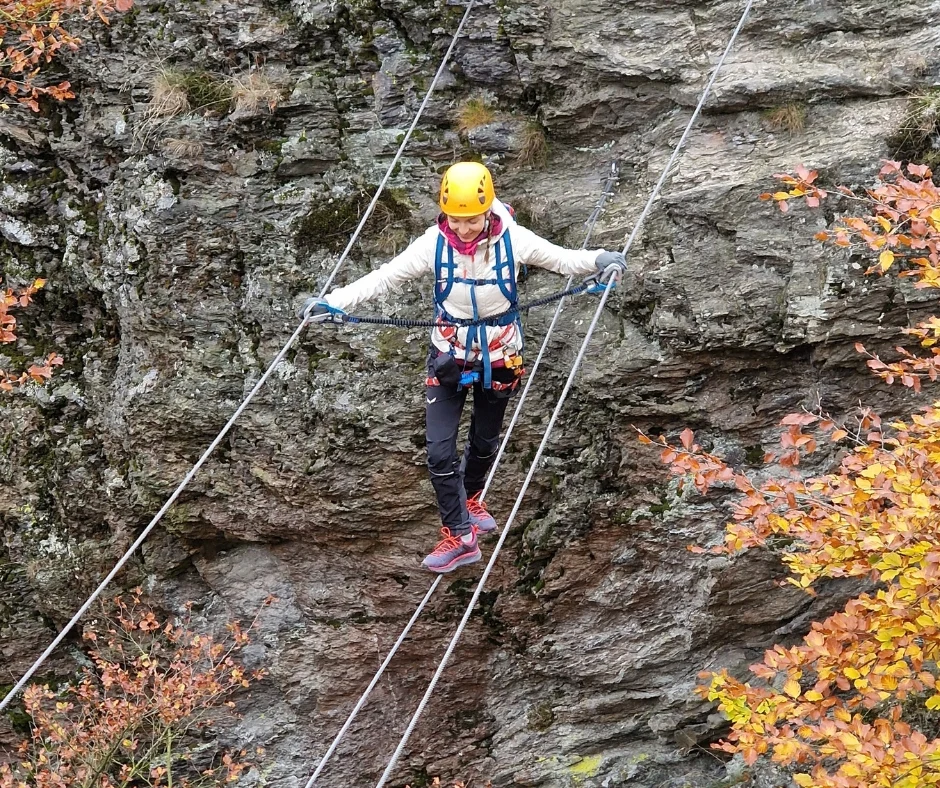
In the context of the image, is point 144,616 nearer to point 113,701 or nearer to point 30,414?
point 113,701

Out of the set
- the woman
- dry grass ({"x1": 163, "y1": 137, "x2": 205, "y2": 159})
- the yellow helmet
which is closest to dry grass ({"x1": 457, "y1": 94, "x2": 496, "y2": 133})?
dry grass ({"x1": 163, "y1": 137, "x2": 205, "y2": 159})

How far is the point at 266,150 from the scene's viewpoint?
7.64 metres

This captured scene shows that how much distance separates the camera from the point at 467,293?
5.41 meters

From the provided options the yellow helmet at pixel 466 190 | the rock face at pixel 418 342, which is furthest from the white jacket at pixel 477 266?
the rock face at pixel 418 342

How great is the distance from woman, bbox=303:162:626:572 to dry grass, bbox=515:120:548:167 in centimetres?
216

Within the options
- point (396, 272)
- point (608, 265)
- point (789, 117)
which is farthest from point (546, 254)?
point (789, 117)

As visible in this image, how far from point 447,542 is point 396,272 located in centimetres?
206

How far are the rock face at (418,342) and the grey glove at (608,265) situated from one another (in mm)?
1886

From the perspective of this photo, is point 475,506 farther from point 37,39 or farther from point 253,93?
point 37,39

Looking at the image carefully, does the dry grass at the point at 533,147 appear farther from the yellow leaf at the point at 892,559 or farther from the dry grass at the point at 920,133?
the yellow leaf at the point at 892,559

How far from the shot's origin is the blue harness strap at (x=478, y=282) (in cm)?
529

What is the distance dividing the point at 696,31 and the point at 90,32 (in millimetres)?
5113

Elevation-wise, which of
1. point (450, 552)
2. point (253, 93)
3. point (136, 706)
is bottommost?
point (136, 706)

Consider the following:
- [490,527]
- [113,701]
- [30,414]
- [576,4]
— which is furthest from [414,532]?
[576,4]
